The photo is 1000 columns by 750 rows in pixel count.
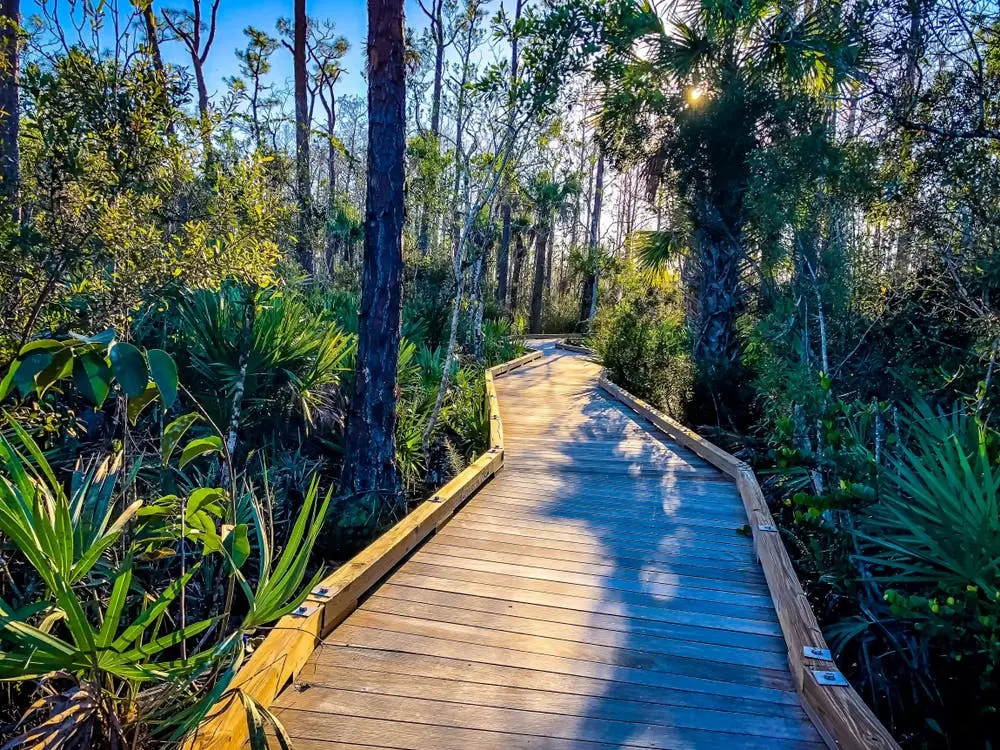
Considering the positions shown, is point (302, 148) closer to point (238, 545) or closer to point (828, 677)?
point (238, 545)

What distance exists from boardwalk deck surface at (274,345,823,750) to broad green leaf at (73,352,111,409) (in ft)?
5.45

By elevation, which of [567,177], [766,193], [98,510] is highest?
[567,177]

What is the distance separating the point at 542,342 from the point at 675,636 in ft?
65.3

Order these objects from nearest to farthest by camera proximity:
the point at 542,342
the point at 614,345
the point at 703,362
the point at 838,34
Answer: the point at 838,34 < the point at 703,362 < the point at 614,345 < the point at 542,342

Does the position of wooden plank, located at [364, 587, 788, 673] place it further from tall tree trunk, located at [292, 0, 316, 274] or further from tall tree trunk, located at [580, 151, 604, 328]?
tall tree trunk, located at [580, 151, 604, 328]

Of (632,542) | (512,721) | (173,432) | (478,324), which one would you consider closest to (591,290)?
(478,324)

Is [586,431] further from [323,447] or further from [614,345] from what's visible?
[614,345]

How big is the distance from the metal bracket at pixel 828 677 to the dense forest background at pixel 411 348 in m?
0.42

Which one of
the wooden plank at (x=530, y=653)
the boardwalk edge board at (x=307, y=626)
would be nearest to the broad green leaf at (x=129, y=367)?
the boardwalk edge board at (x=307, y=626)

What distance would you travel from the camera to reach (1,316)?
12.3 ft

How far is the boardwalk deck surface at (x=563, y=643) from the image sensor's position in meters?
2.27

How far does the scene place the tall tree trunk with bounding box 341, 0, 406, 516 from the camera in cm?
520

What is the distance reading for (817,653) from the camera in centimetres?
255

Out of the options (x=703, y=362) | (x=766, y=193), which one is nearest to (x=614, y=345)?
(x=703, y=362)
